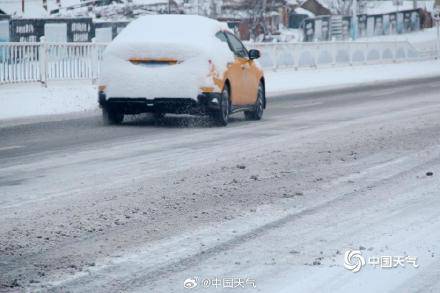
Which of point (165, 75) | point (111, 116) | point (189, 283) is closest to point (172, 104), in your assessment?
point (165, 75)

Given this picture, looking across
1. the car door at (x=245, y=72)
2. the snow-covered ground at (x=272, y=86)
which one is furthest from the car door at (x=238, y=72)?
the snow-covered ground at (x=272, y=86)

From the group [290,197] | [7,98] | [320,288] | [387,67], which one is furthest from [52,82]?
[387,67]

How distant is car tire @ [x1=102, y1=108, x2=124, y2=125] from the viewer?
693 inches

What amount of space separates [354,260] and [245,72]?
1252 cm

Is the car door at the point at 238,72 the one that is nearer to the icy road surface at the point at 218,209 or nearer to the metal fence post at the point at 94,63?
the icy road surface at the point at 218,209

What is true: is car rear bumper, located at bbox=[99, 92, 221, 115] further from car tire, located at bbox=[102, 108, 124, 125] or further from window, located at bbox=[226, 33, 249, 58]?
window, located at bbox=[226, 33, 249, 58]

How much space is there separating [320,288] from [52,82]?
1941 centimetres

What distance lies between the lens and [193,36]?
17.6 m

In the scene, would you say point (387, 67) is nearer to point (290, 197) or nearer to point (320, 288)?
point (290, 197)

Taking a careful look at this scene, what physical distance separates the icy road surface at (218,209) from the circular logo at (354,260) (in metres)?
0.04

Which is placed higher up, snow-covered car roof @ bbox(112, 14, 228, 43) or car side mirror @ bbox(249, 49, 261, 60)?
snow-covered car roof @ bbox(112, 14, 228, 43)

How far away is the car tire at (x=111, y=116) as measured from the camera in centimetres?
1761

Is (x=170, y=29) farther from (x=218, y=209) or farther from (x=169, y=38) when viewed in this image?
(x=218, y=209)
